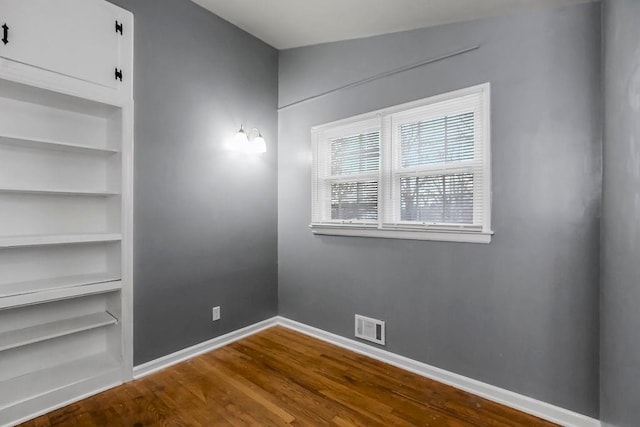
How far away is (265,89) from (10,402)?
3119 millimetres

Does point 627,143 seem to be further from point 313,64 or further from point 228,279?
point 228,279

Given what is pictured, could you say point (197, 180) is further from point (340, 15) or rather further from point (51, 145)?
point (340, 15)

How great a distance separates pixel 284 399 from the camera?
208cm

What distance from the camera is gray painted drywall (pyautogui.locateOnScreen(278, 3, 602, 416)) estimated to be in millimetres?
1761

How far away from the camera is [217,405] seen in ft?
6.62

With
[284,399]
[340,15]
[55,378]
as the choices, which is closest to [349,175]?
[340,15]

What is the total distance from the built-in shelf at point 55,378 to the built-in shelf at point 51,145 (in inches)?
59.4

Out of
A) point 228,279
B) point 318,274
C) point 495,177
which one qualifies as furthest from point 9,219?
point 495,177

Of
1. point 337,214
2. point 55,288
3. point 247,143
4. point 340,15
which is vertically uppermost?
point 340,15

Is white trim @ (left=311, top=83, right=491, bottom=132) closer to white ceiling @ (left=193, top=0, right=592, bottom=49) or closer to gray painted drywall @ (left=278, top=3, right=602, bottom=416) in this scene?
gray painted drywall @ (left=278, top=3, right=602, bottom=416)

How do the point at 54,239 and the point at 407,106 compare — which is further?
the point at 407,106

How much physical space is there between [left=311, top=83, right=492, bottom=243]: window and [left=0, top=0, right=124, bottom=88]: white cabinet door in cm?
174

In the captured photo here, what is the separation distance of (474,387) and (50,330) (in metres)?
2.89

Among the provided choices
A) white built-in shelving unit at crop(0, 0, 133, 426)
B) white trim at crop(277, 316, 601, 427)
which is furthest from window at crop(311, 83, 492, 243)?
white built-in shelving unit at crop(0, 0, 133, 426)
